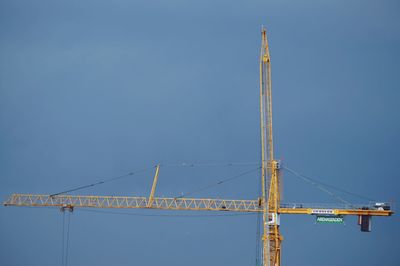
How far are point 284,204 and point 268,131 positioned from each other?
15.0 metres

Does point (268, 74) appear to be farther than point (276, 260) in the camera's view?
Yes

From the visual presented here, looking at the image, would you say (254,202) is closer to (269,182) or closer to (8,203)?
(269,182)

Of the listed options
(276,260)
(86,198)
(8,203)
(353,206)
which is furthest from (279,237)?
(8,203)

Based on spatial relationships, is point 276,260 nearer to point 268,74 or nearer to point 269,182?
point 269,182

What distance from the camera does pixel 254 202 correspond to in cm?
15088

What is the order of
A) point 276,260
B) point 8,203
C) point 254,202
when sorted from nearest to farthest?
point 276,260
point 254,202
point 8,203

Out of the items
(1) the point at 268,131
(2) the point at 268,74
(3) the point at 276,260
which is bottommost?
(3) the point at 276,260

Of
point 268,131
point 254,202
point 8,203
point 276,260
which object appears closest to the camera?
point 276,260

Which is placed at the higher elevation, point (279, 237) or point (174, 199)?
point (174, 199)

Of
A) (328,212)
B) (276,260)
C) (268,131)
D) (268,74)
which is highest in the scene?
(268,74)

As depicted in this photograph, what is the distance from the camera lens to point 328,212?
13225 cm

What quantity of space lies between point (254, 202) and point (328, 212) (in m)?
22.1

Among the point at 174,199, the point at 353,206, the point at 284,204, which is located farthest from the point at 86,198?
the point at 353,206

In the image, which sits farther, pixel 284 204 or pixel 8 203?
pixel 8 203
